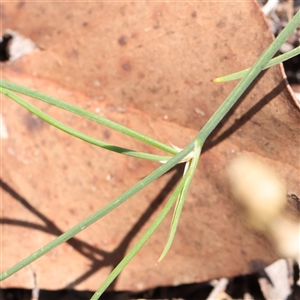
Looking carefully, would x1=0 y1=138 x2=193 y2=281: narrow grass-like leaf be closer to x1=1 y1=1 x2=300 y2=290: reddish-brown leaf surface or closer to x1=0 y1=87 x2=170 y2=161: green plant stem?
x1=0 y1=87 x2=170 y2=161: green plant stem

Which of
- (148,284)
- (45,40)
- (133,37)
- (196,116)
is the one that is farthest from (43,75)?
(148,284)

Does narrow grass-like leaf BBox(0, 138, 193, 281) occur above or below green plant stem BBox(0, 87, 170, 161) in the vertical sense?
below

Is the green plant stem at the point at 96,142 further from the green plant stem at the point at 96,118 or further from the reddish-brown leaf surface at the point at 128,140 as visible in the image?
the reddish-brown leaf surface at the point at 128,140

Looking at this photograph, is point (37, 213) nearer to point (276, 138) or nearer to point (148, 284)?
point (148, 284)

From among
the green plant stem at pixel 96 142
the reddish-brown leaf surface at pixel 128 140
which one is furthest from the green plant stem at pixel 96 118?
the reddish-brown leaf surface at pixel 128 140

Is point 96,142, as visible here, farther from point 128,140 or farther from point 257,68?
point 257,68

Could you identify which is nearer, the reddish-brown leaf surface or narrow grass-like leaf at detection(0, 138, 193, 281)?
narrow grass-like leaf at detection(0, 138, 193, 281)

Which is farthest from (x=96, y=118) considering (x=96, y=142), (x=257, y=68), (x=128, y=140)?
(x=257, y=68)

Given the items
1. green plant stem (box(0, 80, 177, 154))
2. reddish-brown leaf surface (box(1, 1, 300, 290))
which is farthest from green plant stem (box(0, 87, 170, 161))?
reddish-brown leaf surface (box(1, 1, 300, 290))
